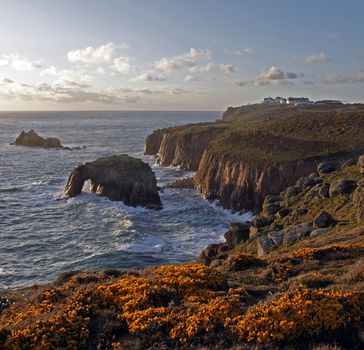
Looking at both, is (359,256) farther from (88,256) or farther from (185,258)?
(88,256)

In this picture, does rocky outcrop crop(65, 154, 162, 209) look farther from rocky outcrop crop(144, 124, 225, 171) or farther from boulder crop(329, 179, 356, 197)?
rocky outcrop crop(144, 124, 225, 171)

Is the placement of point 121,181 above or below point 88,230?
above

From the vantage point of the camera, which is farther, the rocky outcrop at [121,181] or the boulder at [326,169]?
the rocky outcrop at [121,181]

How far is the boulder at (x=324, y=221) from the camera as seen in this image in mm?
33969

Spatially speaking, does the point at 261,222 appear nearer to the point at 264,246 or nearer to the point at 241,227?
the point at 241,227

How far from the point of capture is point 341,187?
3962 cm

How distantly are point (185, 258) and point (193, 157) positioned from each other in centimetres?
6345

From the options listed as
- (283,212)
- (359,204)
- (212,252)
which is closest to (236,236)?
(212,252)

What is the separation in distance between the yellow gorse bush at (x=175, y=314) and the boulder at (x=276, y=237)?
699 inches

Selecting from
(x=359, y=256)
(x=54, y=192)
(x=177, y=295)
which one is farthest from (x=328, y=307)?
(x=54, y=192)

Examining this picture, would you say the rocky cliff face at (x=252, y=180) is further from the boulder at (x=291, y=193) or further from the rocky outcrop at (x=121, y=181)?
the boulder at (x=291, y=193)

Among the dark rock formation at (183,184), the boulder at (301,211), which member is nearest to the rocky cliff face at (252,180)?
the dark rock formation at (183,184)

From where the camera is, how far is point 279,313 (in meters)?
12.7

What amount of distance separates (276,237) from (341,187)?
9.89 meters
